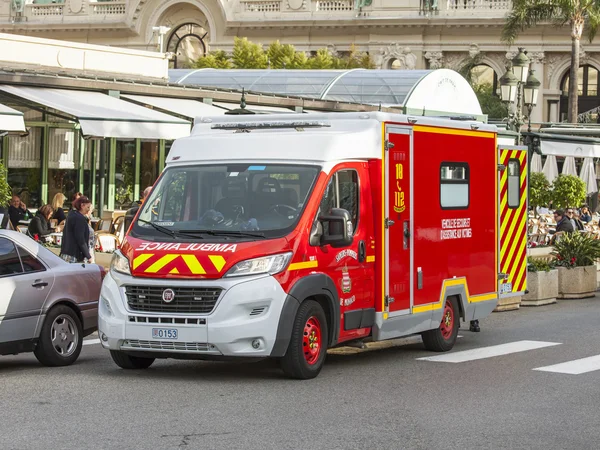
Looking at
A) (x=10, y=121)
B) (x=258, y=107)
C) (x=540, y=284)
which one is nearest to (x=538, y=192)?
(x=258, y=107)

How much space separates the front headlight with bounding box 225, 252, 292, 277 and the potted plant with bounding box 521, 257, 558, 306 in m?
10.1

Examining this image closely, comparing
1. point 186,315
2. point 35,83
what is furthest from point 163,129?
point 186,315

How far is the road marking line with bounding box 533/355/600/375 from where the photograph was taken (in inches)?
514

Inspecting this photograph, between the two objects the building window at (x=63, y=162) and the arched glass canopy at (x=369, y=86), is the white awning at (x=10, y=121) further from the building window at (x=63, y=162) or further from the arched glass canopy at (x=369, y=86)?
the arched glass canopy at (x=369, y=86)

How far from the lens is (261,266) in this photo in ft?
38.3

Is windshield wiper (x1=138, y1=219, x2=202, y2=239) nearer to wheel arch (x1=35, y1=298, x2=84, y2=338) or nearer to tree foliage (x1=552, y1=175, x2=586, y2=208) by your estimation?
wheel arch (x1=35, y1=298, x2=84, y2=338)

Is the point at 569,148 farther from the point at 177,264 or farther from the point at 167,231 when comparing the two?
the point at 177,264

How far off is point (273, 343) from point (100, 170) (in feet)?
63.0

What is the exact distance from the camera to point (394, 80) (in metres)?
43.7

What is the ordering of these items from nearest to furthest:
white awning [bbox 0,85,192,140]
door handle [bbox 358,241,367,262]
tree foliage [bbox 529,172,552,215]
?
door handle [bbox 358,241,367,262], white awning [bbox 0,85,192,140], tree foliage [bbox 529,172,552,215]

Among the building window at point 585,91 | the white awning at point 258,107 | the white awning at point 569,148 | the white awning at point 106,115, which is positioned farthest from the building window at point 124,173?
the building window at point 585,91

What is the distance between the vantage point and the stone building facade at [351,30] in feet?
245

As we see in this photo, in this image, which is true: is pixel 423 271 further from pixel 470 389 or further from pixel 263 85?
pixel 263 85

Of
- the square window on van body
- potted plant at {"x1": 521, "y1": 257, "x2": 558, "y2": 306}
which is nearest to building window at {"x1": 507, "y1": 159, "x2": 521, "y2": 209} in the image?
the square window on van body
